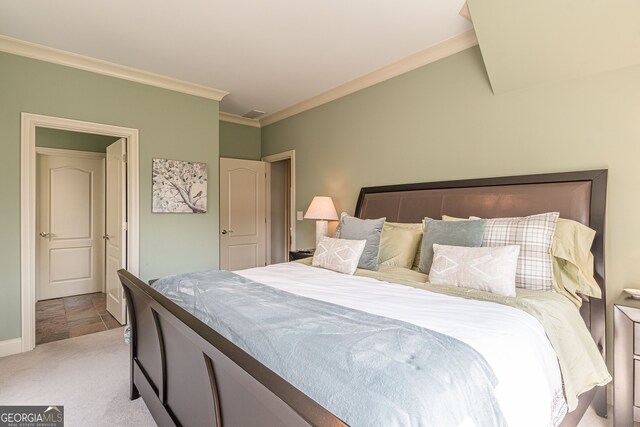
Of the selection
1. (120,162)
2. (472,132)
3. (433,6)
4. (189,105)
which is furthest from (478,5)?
(120,162)

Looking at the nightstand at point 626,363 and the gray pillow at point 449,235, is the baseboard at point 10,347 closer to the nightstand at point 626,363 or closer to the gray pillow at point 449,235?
the gray pillow at point 449,235

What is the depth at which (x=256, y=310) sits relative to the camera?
151 cm

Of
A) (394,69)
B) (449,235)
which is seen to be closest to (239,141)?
(394,69)

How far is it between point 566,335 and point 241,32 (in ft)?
9.88

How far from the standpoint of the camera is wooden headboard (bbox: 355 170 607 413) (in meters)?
2.07

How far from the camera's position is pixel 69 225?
4.84 meters

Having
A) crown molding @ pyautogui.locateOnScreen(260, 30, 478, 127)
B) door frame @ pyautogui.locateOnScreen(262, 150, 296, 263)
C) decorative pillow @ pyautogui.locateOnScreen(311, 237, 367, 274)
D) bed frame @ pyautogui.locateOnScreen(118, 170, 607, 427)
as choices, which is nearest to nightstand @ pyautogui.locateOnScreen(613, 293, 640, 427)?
bed frame @ pyautogui.locateOnScreen(118, 170, 607, 427)

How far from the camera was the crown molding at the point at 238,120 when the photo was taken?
497 centimetres

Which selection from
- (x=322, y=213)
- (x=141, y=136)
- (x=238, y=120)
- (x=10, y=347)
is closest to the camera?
(x=10, y=347)

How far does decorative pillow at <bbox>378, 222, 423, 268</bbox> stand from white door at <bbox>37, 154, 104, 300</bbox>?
450cm

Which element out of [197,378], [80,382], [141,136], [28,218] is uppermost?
[141,136]

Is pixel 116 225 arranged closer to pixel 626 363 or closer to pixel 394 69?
pixel 394 69

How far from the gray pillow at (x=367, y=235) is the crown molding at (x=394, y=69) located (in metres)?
1.60

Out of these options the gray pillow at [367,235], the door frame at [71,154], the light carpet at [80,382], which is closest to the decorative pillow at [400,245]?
the gray pillow at [367,235]
